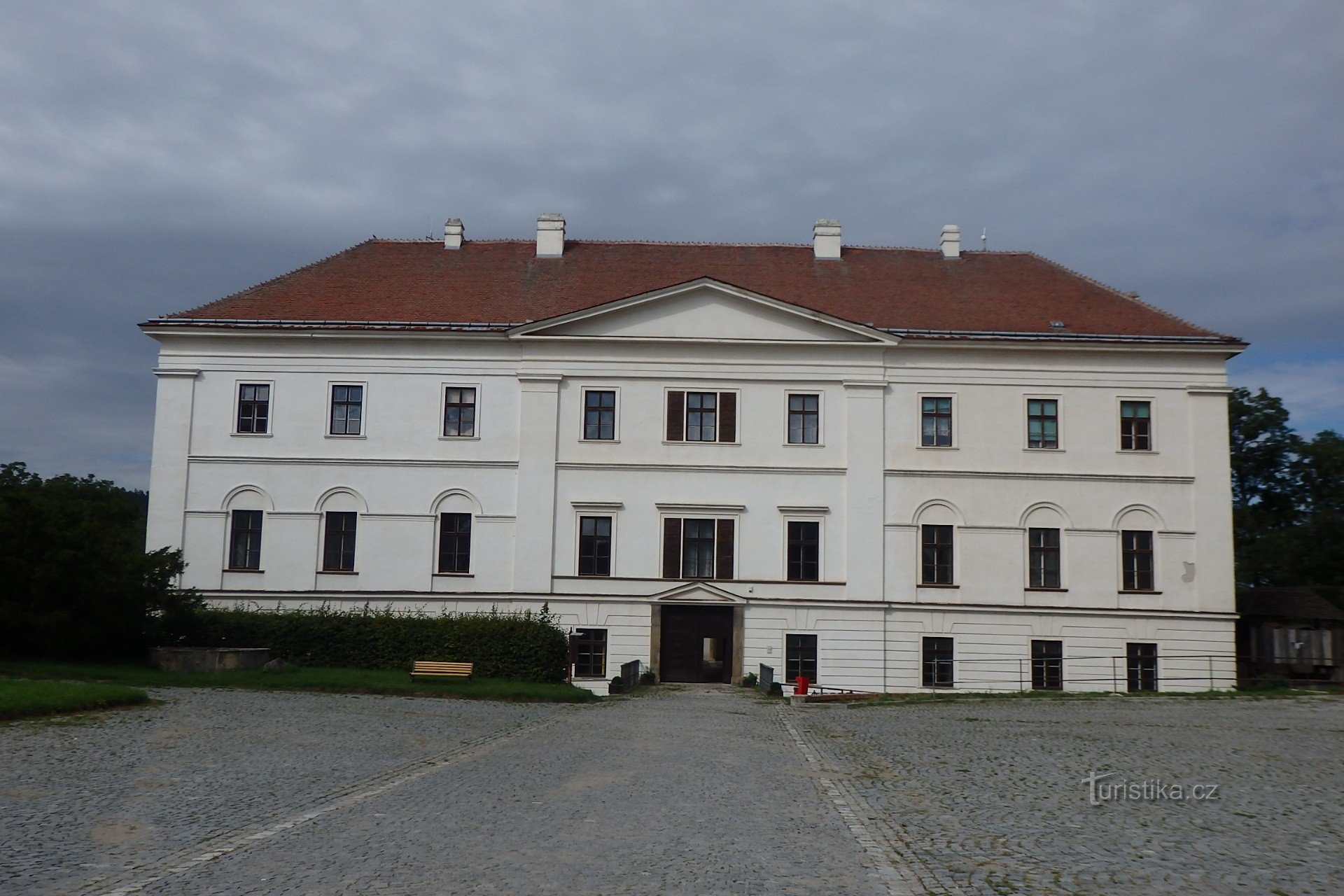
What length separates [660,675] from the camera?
33156 millimetres

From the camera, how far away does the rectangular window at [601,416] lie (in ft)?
112

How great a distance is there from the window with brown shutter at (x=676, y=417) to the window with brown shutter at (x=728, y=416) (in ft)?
3.60

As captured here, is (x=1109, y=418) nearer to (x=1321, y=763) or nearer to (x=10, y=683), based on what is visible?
(x=1321, y=763)

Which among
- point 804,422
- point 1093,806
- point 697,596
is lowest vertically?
point 1093,806

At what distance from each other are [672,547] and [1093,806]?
72.9ft

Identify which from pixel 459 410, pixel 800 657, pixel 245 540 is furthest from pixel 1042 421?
pixel 245 540

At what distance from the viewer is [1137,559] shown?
33.7 meters

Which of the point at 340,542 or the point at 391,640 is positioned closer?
the point at 391,640

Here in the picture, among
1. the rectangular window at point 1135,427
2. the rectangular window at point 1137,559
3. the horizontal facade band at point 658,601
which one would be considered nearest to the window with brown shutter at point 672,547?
the horizontal facade band at point 658,601

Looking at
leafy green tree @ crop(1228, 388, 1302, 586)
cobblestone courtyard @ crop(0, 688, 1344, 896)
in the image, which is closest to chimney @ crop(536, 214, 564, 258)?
cobblestone courtyard @ crop(0, 688, 1344, 896)

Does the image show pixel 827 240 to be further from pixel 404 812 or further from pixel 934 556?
pixel 404 812

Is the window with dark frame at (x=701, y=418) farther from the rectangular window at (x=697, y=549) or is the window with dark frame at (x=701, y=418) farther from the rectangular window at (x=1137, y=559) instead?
the rectangular window at (x=1137, y=559)

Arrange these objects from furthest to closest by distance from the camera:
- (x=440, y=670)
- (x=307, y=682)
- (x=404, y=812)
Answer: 1. (x=440, y=670)
2. (x=307, y=682)
3. (x=404, y=812)

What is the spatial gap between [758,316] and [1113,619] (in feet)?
44.3
